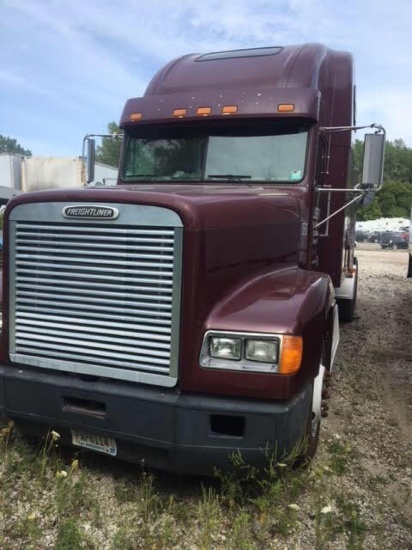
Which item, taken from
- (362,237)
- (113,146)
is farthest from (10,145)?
(113,146)

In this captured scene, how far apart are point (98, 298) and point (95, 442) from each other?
3.01 ft

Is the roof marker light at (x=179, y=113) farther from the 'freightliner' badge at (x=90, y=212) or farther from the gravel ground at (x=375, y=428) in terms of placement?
the gravel ground at (x=375, y=428)

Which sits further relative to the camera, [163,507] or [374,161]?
[374,161]

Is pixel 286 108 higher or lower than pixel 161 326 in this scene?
higher

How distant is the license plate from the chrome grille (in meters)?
0.43

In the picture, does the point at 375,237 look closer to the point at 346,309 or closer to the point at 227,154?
the point at 346,309

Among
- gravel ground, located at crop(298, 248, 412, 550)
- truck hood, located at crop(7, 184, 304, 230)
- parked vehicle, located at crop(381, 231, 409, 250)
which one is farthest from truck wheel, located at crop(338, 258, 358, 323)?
parked vehicle, located at crop(381, 231, 409, 250)

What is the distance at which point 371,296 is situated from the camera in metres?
11.9

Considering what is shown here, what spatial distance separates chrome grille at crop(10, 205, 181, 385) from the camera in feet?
9.91

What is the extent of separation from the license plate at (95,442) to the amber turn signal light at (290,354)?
1142 millimetres

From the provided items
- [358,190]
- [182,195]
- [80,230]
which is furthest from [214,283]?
[358,190]

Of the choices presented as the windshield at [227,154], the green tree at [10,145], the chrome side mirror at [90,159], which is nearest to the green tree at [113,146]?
the chrome side mirror at [90,159]

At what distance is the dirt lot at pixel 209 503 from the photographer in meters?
2.93

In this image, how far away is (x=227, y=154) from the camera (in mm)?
4762
